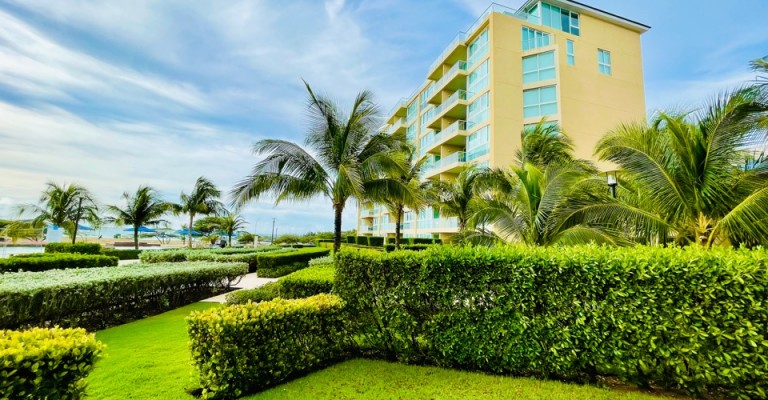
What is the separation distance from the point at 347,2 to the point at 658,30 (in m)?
31.3

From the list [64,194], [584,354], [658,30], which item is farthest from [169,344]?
[658,30]

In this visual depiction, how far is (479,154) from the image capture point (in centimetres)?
2520

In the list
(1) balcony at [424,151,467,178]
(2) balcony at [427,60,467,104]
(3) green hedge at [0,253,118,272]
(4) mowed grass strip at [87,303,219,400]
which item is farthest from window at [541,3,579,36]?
(3) green hedge at [0,253,118,272]

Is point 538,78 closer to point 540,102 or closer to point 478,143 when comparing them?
point 540,102

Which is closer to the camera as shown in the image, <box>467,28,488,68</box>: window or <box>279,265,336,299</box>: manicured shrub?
<box>279,265,336,299</box>: manicured shrub

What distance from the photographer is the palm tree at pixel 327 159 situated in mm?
12516

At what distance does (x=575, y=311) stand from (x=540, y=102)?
23340mm

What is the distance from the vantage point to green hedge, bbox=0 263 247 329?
5.59 meters

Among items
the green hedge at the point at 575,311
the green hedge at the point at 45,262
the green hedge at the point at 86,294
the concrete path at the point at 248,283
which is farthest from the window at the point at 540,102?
the green hedge at the point at 45,262

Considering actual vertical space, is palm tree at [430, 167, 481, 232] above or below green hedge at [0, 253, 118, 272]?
above

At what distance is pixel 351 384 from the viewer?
4297mm

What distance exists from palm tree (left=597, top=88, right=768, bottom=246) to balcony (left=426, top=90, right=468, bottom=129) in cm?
2101

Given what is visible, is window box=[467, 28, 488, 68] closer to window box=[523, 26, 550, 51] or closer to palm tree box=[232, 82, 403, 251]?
window box=[523, 26, 550, 51]

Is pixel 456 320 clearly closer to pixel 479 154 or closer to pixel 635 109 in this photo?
pixel 479 154
